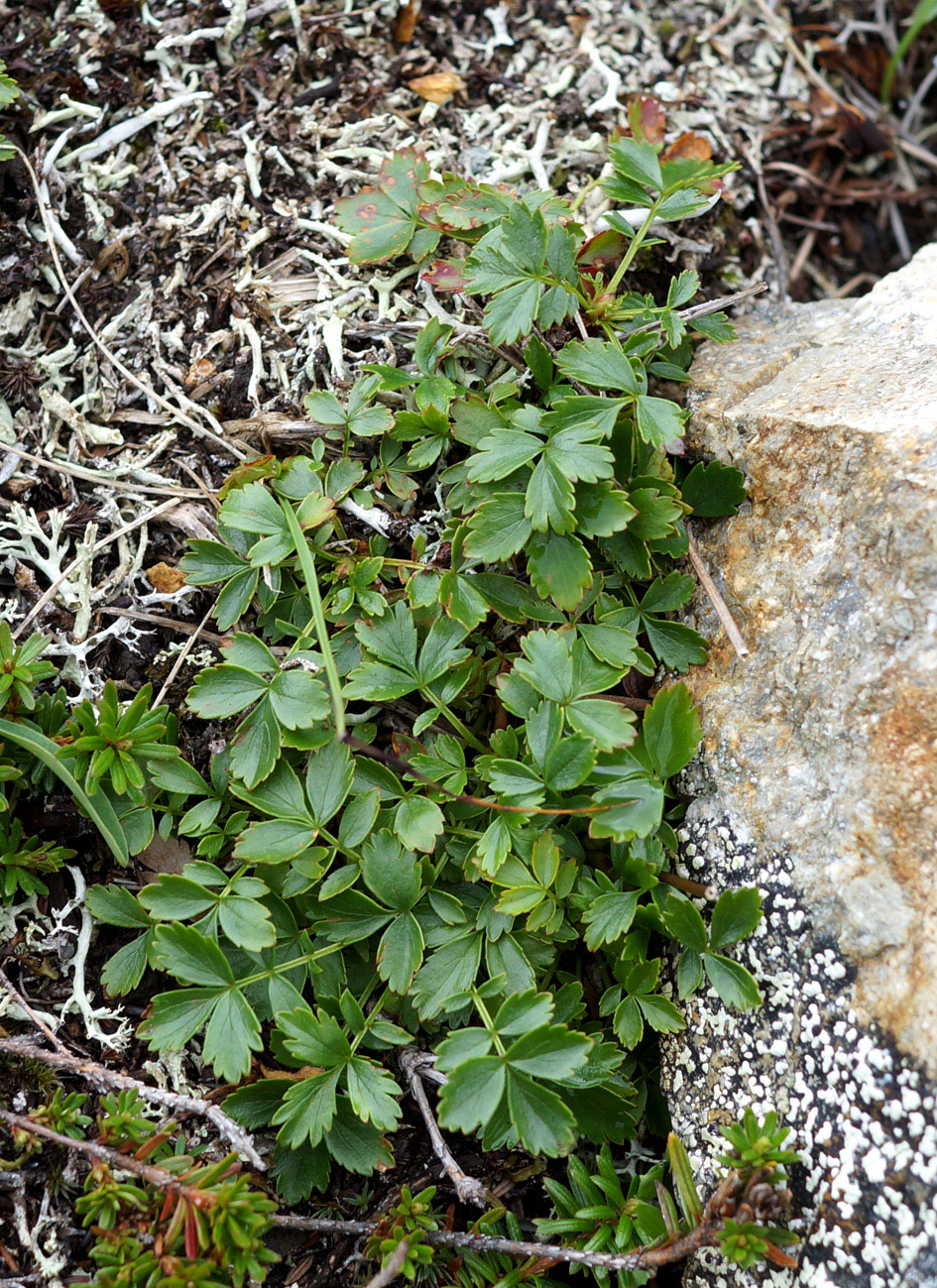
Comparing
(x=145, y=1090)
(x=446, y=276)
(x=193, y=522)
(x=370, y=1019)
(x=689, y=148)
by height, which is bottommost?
(x=145, y=1090)

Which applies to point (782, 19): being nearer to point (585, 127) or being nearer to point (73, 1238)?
point (585, 127)

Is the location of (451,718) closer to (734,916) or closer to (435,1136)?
(734,916)

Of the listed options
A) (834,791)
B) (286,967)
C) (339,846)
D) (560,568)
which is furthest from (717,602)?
(286,967)

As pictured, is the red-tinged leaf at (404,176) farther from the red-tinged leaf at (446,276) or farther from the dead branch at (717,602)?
the dead branch at (717,602)

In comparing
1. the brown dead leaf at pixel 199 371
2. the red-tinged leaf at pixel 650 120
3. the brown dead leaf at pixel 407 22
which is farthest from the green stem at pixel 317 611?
the brown dead leaf at pixel 407 22

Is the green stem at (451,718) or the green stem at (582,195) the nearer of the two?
the green stem at (451,718)
